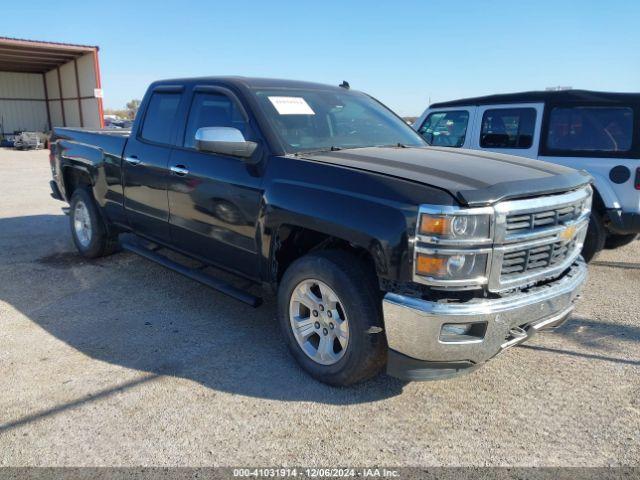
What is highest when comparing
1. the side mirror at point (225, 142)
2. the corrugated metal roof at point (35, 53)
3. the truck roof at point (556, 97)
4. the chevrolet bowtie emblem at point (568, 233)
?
the corrugated metal roof at point (35, 53)

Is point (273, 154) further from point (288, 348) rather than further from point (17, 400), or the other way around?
point (17, 400)

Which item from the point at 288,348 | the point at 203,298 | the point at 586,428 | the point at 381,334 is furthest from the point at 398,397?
the point at 203,298

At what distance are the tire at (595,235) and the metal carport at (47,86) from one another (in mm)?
25295

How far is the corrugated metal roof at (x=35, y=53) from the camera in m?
23.5

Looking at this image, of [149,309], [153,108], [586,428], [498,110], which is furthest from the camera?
[498,110]

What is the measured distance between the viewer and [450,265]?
264 cm

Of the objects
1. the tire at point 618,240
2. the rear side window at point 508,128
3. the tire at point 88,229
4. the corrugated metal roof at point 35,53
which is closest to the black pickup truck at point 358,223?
the tire at point 88,229

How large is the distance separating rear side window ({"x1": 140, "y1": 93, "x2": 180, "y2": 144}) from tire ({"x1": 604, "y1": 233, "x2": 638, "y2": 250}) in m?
5.21

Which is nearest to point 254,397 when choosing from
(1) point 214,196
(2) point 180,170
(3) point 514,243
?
(1) point 214,196

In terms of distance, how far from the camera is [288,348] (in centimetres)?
350

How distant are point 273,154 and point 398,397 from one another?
5.77 feet

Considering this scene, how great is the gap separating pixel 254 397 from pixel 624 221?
4.33 metres

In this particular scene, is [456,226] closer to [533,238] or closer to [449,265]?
[449,265]

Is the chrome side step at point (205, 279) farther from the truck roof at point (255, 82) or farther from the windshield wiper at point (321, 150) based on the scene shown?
the truck roof at point (255, 82)
